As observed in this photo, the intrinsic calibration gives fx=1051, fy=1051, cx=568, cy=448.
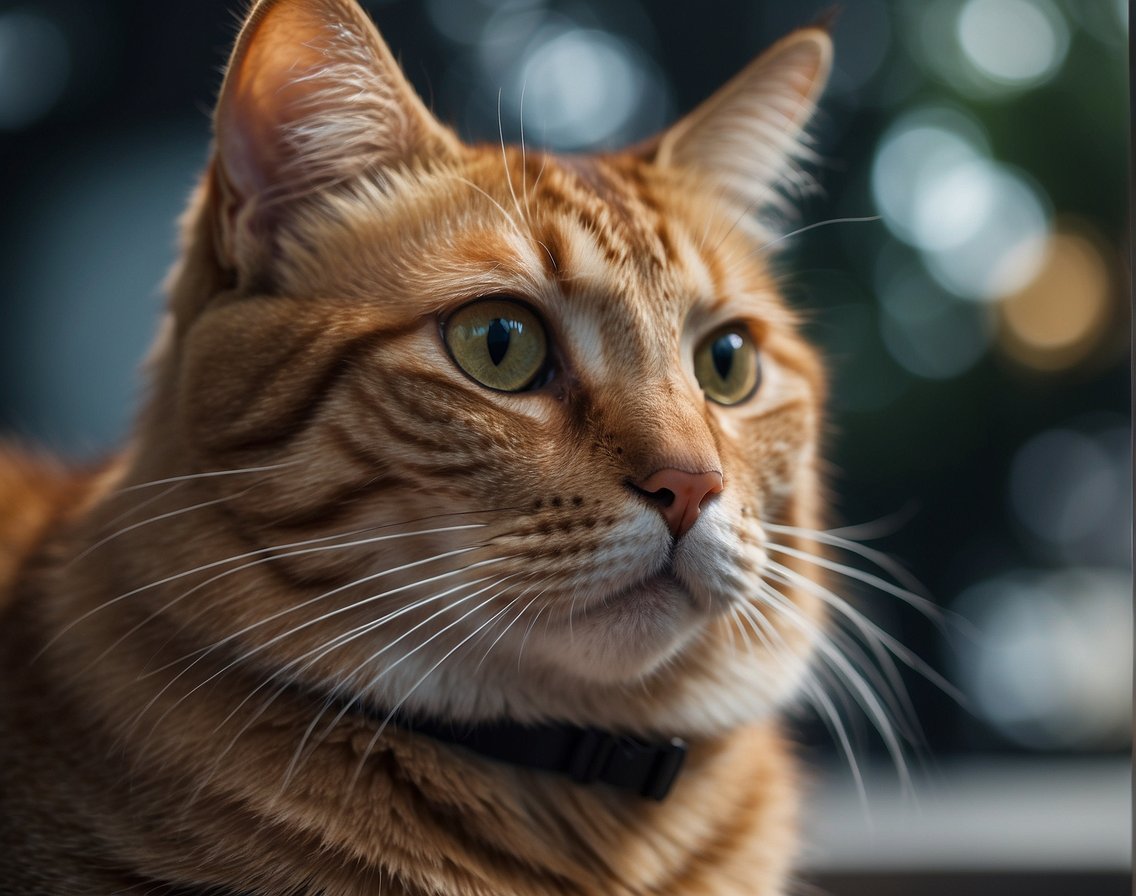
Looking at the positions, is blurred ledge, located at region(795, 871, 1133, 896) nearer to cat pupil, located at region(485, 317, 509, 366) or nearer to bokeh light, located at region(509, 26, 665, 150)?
cat pupil, located at region(485, 317, 509, 366)

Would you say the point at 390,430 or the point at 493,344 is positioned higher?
the point at 493,344

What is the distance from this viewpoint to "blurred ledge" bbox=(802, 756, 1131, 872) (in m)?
1.78

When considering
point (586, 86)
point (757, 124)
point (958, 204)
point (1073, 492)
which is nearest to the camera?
point (757, 124)

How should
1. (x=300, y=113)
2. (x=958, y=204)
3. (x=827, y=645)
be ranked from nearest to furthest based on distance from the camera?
(x=300, y=113), (x=827, y=645), (x=958, y=204)

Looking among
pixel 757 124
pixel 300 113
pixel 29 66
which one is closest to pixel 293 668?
pixel 300 113

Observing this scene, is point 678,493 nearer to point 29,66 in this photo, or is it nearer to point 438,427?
point 438,427

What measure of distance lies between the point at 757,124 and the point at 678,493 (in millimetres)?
642

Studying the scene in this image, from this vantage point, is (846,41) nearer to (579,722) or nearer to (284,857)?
(579,722)

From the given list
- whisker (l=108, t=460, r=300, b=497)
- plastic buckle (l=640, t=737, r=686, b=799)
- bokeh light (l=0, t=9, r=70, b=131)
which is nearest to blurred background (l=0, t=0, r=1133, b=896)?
bokeh light (l=0, t=9, r=70, b=131)

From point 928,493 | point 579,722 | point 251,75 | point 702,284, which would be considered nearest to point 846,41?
point 928,493

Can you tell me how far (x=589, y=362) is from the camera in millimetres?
1018

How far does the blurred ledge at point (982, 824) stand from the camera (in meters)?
1.78

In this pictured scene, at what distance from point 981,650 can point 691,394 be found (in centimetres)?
120

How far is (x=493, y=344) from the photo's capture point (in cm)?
100
